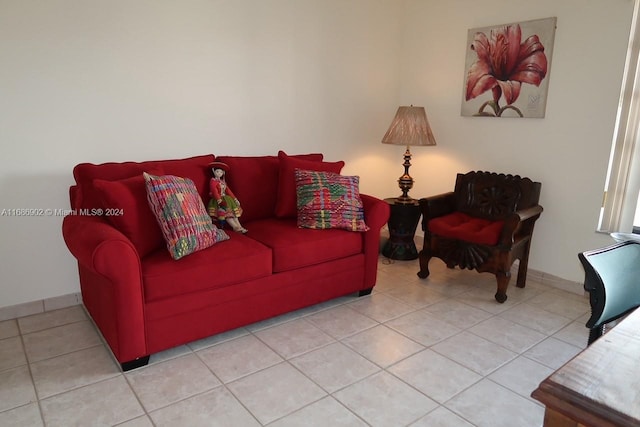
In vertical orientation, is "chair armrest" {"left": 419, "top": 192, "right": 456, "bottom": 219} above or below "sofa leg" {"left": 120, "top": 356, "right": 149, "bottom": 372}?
above

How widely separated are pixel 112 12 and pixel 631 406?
3.08m

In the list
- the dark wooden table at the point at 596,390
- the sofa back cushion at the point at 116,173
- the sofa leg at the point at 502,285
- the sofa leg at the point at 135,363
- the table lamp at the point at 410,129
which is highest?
the table lamp at the point at 410,129

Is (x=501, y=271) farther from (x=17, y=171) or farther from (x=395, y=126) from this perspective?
(x=17, y=171)

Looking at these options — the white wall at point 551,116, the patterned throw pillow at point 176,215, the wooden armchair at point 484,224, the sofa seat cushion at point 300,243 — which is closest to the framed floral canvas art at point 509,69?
the white wall at point 551,116

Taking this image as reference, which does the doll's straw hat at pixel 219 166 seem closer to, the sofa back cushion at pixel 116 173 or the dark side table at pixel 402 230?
the sofa back cushion at pixel 116 173

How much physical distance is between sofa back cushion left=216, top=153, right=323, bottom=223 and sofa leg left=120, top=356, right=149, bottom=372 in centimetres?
116

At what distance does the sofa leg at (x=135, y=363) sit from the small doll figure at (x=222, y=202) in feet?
3.08

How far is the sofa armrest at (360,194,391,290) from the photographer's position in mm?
2957

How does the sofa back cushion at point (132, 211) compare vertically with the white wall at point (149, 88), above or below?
below

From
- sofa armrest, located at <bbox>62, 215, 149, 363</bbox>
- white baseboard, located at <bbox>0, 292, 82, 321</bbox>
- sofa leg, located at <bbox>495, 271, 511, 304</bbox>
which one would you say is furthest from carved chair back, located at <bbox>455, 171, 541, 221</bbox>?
white baseboard, located at <bbox>0, 292, 82, 321</bbox>

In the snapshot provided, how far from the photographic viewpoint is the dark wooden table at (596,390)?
79 centimetres

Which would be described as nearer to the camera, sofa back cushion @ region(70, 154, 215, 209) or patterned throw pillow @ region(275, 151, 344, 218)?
sofa back cushion @ region(70, 154, 215, 209)

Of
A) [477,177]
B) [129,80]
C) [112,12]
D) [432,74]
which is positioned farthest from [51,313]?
[432,74]

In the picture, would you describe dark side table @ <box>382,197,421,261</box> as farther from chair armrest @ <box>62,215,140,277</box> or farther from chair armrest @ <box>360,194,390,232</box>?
chair armrest @ <box>62,215,140,277</box>
